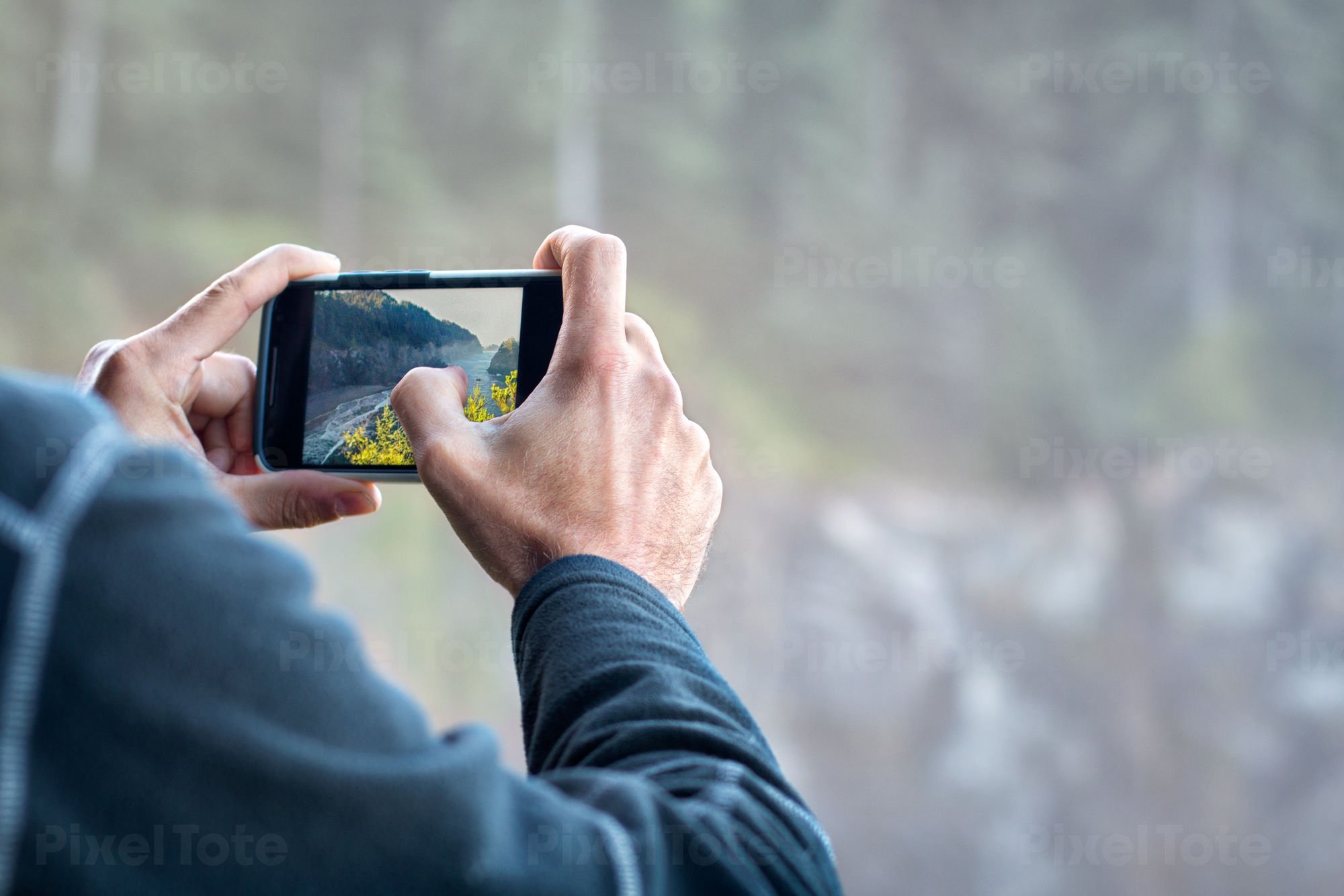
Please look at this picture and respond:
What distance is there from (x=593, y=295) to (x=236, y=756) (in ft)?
1.21

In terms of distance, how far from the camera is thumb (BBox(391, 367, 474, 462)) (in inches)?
21.6

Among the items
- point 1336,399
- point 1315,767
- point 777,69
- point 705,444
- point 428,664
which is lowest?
point 1315,767

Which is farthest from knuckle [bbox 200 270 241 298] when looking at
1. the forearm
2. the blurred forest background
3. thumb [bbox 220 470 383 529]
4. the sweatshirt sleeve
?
the blurred forest background

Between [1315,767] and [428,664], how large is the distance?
3.62 meters

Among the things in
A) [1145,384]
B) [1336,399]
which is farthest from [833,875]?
[1336,399]

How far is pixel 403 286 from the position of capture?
0.69m

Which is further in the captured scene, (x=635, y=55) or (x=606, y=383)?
(x=635, y=55)

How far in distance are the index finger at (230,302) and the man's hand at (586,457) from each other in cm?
19

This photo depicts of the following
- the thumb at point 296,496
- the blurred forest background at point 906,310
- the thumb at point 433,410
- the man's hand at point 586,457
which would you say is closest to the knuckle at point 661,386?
the man's hand at point 586,457

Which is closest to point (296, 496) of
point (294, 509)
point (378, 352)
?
point (294, 509)

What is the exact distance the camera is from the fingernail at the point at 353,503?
0.67 metres

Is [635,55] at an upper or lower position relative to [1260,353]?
upper

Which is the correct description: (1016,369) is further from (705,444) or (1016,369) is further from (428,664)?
(705,444)

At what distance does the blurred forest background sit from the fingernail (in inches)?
128
